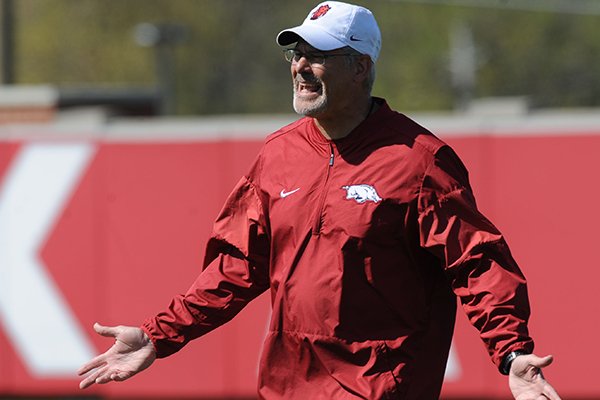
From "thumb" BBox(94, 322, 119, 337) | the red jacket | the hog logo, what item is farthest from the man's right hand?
the hog logo

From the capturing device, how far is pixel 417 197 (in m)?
4.50

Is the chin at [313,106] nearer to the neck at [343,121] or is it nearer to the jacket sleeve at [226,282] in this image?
the neck at [343,121]

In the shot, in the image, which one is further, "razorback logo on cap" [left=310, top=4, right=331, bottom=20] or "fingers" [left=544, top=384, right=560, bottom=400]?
"razorback logo on cap" [left=310, top=4, right=331, bottom=20]

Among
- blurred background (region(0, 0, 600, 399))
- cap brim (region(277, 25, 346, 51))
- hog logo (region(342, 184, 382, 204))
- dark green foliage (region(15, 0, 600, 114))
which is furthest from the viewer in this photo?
dark green foliage (region(15, 0, 600, 114))

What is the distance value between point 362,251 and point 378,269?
8cm

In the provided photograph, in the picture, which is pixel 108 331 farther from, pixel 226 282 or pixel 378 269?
pixel 378 269

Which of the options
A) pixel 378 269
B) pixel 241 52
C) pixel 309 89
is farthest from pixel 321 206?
pixel 241 52

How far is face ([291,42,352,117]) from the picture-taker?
15.2 feet

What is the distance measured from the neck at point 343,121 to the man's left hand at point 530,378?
97 centimetres

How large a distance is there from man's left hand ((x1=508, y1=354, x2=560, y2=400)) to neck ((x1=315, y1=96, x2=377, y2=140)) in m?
0.97

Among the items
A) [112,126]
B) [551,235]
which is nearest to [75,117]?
[112,126]

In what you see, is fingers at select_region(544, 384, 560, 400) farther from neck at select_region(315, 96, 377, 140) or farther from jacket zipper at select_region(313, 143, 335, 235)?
neck at select_region(315, 96, 377, 140)

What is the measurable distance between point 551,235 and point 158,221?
2907 millimetres

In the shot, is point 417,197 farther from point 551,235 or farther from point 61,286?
point 61,286
